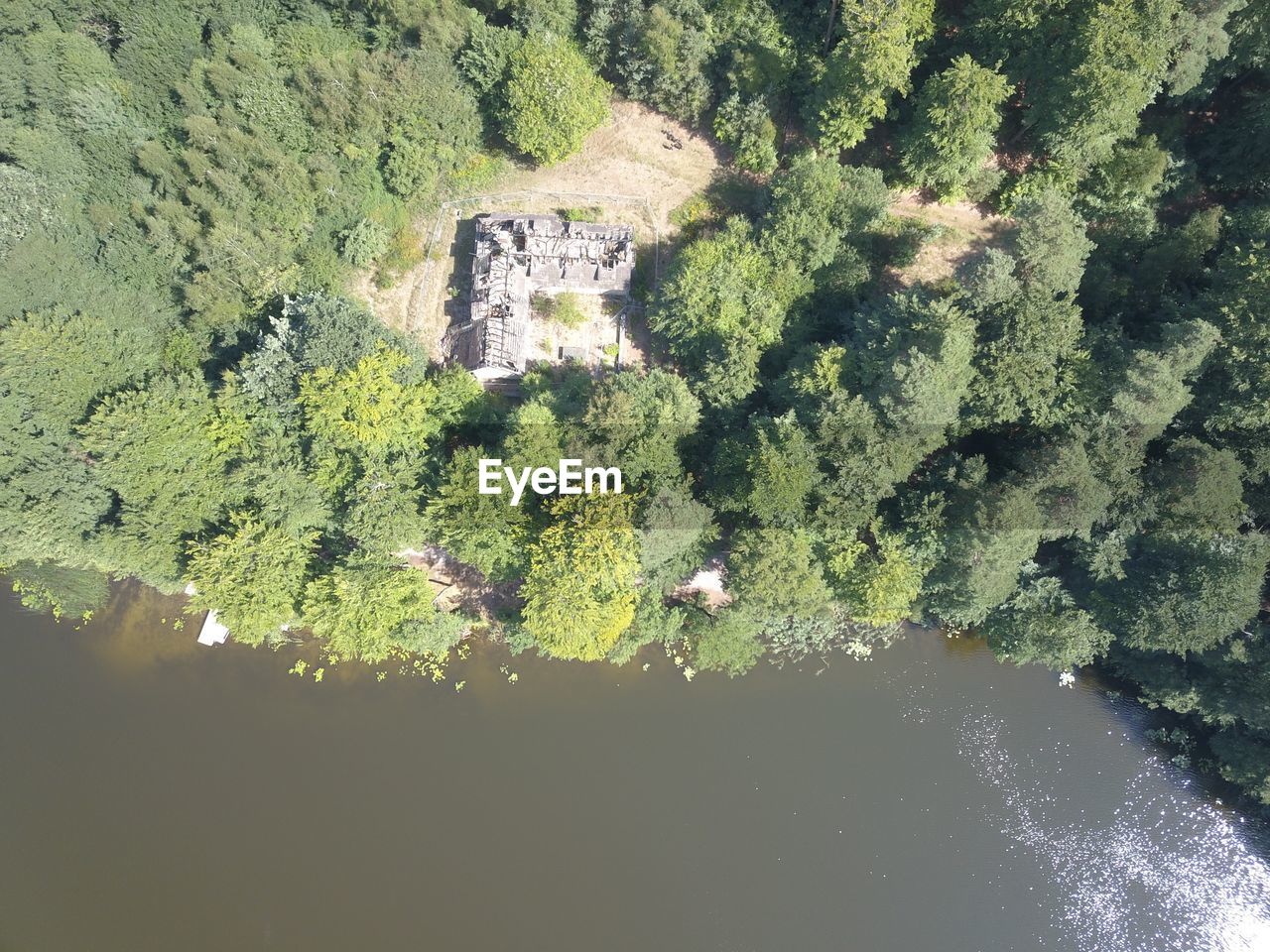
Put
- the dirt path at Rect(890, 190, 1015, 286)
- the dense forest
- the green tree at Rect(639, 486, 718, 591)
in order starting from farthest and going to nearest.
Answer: the dirt path at Rect(890, 190, 1015, 286) → the green tree at Rect(639, 486, 718, 591) → the dense forest

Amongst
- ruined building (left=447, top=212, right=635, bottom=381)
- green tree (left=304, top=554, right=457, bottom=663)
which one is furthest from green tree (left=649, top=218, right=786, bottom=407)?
green tree (left=304, top=554, right=457, bottom=663)

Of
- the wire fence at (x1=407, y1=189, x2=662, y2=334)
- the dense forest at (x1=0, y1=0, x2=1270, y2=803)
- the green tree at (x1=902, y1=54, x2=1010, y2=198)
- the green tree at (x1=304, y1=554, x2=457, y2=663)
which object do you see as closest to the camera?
the dense forest at (x1=0, y1=0, x2=1270, y2=803)

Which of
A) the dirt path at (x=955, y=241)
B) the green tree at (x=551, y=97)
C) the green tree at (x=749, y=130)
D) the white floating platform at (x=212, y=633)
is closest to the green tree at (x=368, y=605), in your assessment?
the white floating platform at (x=212, y=633)

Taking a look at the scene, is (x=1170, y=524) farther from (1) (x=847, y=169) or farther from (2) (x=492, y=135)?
(2) (x=492, y=135)

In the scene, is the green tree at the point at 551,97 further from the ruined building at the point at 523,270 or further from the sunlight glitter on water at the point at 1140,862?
the sunlight glitter on water at the point at 1140,862

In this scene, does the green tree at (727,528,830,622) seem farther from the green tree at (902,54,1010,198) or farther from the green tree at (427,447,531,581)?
the green tree at (902,54,1010,198)

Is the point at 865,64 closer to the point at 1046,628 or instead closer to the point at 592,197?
the point at 592,197
